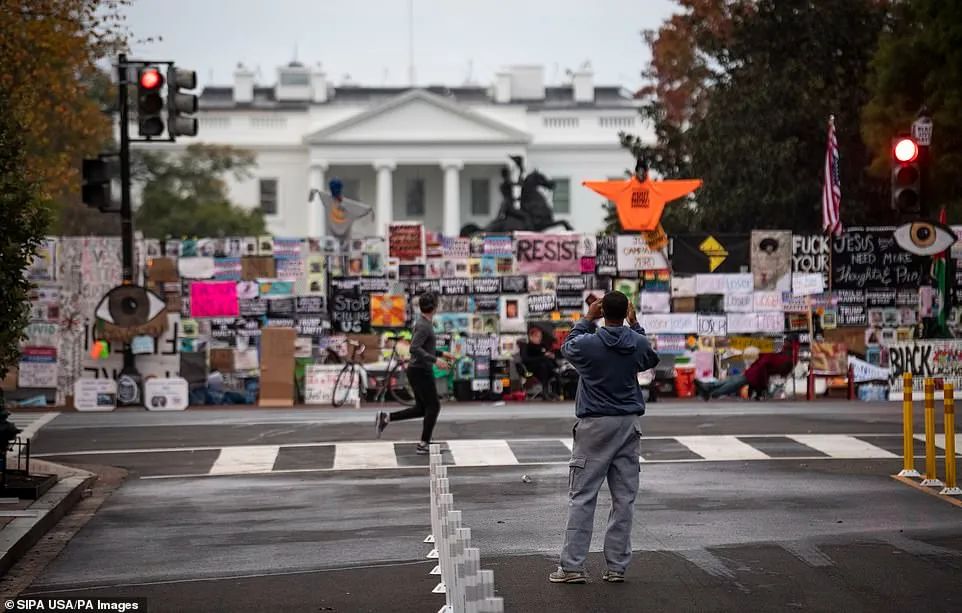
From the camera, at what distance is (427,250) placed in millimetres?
27219

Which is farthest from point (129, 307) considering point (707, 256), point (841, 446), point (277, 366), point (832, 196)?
point (841, 446)

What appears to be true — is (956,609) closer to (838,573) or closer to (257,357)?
(838,573)

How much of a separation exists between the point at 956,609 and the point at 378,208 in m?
93.0

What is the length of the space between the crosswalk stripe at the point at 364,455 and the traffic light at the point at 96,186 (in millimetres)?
6678

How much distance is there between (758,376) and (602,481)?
1637cm

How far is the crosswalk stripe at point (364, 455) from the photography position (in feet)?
55.8

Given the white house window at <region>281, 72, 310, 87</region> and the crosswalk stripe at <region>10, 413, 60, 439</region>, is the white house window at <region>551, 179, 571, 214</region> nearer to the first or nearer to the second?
the white house window at <region>281, 72, 310, 87</region>

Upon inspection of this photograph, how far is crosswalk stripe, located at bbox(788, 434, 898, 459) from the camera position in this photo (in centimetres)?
1700

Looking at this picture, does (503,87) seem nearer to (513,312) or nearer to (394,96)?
(394,96)

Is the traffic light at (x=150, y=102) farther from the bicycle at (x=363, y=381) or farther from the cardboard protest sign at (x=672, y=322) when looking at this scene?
the cardboard protest sign at (x=672, y=322)

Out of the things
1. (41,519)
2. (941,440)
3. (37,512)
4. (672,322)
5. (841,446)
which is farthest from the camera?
(672,322)

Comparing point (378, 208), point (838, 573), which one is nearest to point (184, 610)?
point (838, 573)

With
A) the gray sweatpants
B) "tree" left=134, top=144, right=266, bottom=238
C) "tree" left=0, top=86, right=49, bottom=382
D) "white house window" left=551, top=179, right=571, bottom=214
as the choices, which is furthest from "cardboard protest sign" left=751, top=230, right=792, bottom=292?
"white house window" left=551, top=179, right=571, bottom=214

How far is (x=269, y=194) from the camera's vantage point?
10481 cm
